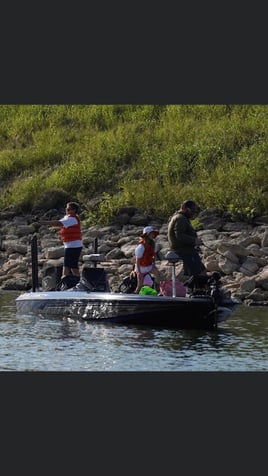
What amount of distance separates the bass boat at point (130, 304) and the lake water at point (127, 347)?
166 millimetres

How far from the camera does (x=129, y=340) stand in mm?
21250

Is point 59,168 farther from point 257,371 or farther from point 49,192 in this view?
point 257,371

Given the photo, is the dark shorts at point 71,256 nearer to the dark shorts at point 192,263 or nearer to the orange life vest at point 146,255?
the orange life vest at point 146,255

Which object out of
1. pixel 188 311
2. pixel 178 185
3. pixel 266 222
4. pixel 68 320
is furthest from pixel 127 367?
pixel 178 185

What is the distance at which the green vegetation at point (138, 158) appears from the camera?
1319 inches

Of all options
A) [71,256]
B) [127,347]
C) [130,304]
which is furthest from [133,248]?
[127,347]

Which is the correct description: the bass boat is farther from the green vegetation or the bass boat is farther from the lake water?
the green vegetation

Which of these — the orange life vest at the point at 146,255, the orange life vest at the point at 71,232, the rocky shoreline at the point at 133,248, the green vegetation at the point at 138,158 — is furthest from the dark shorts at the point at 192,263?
the green vegetation at the point at 138,158

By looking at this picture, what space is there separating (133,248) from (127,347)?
9.66 metres

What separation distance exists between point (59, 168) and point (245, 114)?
527cm

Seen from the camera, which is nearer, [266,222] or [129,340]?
[129,340]

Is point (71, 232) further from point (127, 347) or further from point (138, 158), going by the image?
point (138, 158)

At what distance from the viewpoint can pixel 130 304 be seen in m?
22.5

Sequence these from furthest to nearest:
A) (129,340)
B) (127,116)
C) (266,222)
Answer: (127,116)
(266,222)
(129,340)
